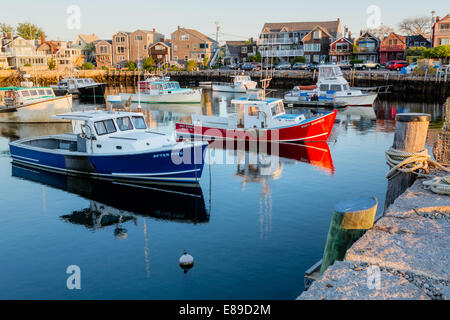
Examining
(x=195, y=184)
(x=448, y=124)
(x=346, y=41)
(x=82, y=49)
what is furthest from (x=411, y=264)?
(x=82, y=49)

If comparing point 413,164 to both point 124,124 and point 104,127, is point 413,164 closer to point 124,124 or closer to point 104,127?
point 124,124

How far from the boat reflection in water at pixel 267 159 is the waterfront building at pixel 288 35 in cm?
6260

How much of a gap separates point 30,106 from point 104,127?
2052 cm

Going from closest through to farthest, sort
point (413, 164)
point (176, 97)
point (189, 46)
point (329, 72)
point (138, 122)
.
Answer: point (413, 164) → point (138, 122) → point (329, 72) → point (176, 97) → point (189, 46)

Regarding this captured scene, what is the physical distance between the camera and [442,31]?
228ft

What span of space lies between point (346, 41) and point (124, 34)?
47.4 m

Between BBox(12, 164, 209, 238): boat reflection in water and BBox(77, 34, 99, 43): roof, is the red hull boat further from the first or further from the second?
BBox(77, 34, 99, 43): roof

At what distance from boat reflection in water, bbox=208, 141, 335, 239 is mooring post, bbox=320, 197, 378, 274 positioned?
20.2 ft

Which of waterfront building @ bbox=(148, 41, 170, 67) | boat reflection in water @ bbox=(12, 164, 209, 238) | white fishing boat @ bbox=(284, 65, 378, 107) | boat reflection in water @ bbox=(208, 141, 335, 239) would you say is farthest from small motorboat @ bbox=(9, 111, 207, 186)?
waterfront building @ bbox=(148, 41, 170, 67)

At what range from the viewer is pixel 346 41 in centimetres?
7675

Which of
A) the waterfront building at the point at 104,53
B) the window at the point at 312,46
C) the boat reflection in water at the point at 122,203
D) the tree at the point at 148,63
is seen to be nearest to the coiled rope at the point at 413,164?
the boat reflection in water at the point at 122,203

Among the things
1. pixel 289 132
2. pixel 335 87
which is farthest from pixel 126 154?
pixel 335 87
